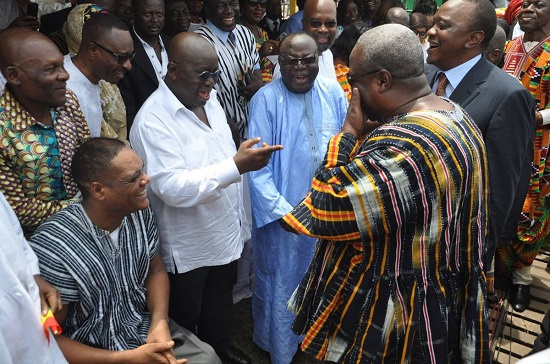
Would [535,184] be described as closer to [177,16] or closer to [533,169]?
[533,169]

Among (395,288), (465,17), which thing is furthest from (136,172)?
(465,17)

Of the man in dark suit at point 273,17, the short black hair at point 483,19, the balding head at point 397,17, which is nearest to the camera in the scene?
the short black hair at point 483,19

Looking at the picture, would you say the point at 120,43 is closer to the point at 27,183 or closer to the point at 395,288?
the point at 27,183

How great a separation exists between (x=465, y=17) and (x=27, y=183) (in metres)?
2.24

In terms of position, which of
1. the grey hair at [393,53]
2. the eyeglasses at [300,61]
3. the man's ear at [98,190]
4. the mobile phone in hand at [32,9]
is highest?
the grey hair at [393,53]

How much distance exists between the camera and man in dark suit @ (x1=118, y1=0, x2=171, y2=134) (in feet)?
10.6

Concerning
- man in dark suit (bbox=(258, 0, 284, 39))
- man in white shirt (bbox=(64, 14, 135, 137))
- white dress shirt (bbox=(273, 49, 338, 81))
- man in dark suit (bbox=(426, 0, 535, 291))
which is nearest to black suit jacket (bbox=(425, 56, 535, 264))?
man in dark suit (bbox=(426, 0, 535, 291))

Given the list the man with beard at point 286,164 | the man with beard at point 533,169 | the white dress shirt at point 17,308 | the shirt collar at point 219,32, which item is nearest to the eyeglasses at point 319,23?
the shirt collar at point 219,32

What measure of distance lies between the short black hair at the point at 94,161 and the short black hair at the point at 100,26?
34.1 inches

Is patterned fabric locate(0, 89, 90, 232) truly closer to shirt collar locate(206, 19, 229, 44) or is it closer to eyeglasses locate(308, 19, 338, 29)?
shirt collar locate(206, 19, 229, 44)

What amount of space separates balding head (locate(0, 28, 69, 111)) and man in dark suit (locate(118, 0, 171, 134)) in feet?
3.32

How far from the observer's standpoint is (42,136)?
215 centimetres

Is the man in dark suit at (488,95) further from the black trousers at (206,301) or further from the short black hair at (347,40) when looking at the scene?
the black trousers at (206,301)

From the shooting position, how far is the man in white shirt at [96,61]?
264cm
